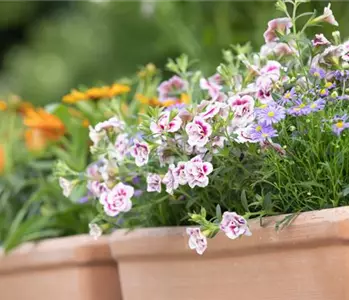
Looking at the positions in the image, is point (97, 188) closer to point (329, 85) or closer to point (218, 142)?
point (218, 142)

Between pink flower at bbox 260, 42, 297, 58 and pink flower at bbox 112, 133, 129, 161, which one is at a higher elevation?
pink flower at bbox 260, 42, 297, 58

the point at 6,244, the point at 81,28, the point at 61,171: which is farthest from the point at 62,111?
the point at 81,28

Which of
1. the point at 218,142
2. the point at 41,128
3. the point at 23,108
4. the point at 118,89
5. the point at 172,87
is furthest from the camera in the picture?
the point at 23,108

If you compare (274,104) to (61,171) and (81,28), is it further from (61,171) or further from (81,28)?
(81,28)

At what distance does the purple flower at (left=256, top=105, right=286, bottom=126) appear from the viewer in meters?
0.90

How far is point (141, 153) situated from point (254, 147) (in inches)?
6.0

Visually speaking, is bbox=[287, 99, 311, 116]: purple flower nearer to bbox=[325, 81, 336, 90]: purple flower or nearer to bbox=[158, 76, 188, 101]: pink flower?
bbox=[325, 81, 336, 90]: purple flower

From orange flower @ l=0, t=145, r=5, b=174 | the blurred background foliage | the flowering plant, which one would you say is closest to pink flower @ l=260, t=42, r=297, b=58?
the flowering plant

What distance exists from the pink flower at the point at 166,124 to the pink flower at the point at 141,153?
1.1 inches

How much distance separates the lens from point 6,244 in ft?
4.49

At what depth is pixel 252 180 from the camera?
3.20 ft

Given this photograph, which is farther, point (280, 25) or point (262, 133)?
point (280, 25)

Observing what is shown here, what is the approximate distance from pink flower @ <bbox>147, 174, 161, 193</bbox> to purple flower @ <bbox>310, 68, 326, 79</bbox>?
0.24 meters

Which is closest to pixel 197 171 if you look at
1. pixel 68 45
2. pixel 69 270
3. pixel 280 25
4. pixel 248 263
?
pixel 248 263
